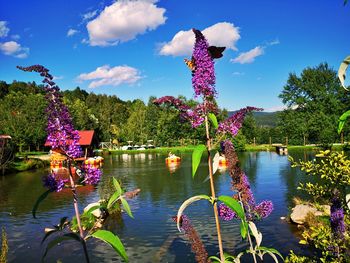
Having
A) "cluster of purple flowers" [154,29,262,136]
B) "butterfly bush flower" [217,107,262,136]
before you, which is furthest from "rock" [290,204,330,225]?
"cluster of purple flowers" [154,29,262,136]

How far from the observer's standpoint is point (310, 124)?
212 feet

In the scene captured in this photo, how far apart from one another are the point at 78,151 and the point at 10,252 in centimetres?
1359

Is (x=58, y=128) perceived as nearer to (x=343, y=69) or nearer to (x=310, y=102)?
(x=343, y=69)

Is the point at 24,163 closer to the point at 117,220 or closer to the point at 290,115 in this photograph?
the point at 117,220

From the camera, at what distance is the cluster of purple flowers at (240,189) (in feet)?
10.4

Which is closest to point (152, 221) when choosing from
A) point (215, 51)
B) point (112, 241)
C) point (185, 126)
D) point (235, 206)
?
point (215, 51)

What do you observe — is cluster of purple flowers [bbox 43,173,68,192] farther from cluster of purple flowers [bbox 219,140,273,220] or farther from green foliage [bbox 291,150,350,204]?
green foliage [bbox 291,150,350,204]

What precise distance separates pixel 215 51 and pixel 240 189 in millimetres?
1349

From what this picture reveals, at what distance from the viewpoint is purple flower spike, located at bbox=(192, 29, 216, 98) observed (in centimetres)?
274

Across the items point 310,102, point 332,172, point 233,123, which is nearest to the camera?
point 233,123

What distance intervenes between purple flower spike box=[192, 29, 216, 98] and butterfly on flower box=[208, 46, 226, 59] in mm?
30

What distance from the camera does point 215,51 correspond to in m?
2.74

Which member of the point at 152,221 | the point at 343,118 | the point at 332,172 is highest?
the point at 343,118

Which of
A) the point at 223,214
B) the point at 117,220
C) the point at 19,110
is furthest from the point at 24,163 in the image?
the point at 223,214
